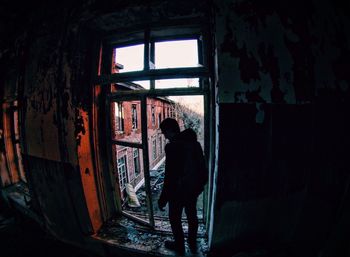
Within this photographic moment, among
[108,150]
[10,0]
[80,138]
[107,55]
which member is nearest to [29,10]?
[10,0]

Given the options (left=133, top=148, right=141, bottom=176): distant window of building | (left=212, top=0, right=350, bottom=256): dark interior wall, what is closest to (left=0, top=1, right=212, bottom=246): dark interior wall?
(left=212, top=0, right=350, bottom=256): dark interior wall

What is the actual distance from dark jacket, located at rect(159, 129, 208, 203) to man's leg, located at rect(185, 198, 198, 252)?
0.32ft

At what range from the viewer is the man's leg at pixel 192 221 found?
1935mm

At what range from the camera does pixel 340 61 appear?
4.95 feet

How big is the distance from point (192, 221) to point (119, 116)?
6446 mm

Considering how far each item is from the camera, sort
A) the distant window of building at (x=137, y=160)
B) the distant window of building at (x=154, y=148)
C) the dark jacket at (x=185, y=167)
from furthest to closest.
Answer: the distant window of building at (x=154, y=148) < the distant window of building at (x=137, y=160) < the dark jacket at (x=185, y=167)

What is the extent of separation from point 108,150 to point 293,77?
231cm

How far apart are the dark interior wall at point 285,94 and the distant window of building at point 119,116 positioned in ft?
21.7

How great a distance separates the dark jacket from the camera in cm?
186

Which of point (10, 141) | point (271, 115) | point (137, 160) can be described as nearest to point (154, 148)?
point (137, 160)

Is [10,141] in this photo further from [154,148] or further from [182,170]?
[154,148]

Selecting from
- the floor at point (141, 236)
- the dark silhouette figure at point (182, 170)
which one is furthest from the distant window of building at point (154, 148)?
the dark silhouette figure at point (182, 170)

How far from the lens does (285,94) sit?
1494mm

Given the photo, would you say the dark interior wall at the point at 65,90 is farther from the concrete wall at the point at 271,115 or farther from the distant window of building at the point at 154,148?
the distant window of building at the point at 154,148
